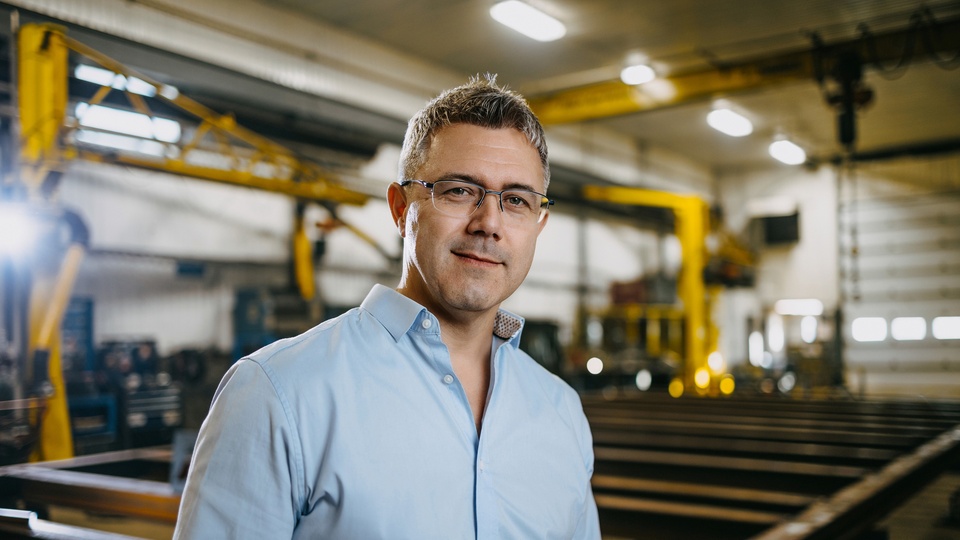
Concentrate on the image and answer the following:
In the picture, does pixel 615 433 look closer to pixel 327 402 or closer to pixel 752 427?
pixel 752 427

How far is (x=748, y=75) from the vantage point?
30.0 feet

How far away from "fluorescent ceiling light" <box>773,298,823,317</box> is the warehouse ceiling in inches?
180

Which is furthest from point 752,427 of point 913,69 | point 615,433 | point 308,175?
point 913,69

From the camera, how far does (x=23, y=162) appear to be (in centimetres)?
539

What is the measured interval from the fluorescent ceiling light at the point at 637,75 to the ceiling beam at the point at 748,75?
11 centimetres

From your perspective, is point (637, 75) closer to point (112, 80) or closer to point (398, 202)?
point (112, 80)

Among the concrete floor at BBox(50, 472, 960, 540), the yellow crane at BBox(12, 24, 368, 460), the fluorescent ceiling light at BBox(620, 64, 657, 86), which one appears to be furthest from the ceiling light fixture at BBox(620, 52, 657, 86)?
the yellow crane at BBox(12, 24, 368, 460)

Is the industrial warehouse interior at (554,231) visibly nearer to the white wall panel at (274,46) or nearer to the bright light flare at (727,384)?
the white wall panel at (274,46)

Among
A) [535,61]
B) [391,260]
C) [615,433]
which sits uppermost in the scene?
[535,61]

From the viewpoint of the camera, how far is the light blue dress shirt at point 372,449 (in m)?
0.98

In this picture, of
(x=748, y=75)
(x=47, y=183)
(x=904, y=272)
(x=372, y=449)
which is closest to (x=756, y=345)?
(x=904, y=272)

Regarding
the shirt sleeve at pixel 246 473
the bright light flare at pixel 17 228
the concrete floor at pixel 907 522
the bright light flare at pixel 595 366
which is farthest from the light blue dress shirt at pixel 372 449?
the bright light flare at pixel 595 366

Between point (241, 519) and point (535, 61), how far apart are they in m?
10.2

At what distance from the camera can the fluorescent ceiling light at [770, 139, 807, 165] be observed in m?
15.0
